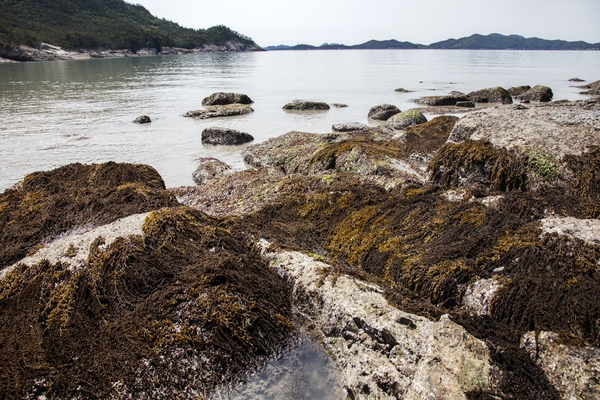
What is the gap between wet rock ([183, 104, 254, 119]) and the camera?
17.1m

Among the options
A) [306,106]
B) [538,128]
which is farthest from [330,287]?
[306,106]

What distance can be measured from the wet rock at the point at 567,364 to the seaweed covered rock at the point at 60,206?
4852mm

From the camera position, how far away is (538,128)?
21.2 feet

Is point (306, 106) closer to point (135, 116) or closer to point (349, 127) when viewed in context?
point (349, 127)

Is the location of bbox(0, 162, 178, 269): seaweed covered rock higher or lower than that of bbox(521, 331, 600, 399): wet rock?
higher

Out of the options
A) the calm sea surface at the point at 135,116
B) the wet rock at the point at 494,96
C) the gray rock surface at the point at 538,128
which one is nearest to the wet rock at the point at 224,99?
the calm sea surface at the point at 135,116

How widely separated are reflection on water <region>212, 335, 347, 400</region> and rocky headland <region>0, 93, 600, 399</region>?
85 mm

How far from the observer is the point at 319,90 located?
27484 millimetres

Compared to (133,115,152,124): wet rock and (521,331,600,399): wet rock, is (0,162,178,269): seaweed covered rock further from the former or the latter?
(133,115,152,124): wet rock

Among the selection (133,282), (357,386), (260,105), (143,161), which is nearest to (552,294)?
(357,386)

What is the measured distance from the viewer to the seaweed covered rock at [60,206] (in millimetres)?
4641

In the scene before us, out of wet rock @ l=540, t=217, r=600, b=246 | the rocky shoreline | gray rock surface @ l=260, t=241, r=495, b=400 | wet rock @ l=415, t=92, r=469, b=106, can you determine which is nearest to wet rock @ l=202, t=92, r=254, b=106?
wet rock @ l=415, t=92, r=469, b=106

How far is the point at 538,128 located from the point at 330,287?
5412 millimetres

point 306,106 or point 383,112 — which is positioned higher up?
point 306,106
